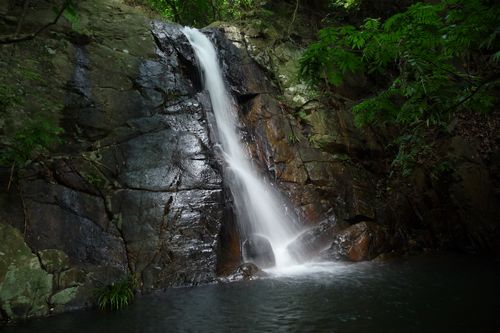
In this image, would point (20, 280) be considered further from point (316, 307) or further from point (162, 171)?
point (316, 307)

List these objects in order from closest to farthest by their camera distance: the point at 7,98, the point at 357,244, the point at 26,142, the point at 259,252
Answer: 1. the point at 26,142
2. the point at 7,98
3. the point at 259,252
4. the point at 357,244

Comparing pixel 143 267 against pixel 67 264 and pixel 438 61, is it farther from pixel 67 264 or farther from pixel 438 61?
pixel 438 61

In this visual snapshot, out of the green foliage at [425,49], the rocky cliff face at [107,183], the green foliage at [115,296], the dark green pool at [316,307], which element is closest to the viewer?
the green foliage at [425,49]

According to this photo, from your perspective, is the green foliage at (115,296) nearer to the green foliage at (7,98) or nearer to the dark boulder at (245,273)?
the dark boulder at (245,273)

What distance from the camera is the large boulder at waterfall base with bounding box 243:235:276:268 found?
8008 millimetres

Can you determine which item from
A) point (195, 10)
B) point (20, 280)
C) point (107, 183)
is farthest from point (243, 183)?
point (195, 10)

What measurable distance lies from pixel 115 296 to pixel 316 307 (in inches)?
127

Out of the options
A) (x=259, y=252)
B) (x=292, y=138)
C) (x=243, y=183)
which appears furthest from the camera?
(x=292, y=138)

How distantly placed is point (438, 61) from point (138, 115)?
6.62 meters

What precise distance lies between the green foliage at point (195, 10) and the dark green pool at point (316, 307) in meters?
11.9

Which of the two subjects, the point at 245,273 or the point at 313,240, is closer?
the point at 245,273

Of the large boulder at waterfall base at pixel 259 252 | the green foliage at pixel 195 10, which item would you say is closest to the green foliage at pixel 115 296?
the large boulder at waterfall base at pixel 259 252

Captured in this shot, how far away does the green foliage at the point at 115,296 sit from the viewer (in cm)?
604

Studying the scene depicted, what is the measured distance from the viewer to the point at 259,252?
26.8 feet
